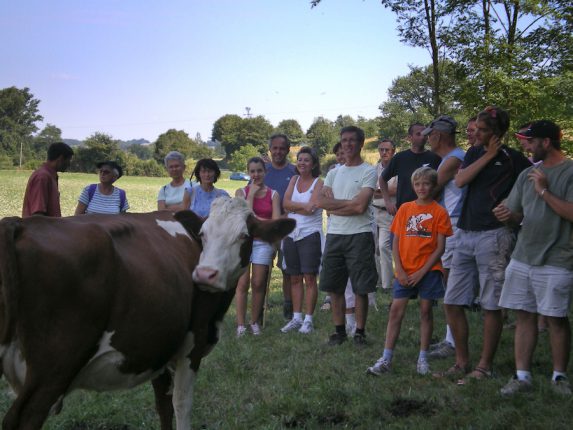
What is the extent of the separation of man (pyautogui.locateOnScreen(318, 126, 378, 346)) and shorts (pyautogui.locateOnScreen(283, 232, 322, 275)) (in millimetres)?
602

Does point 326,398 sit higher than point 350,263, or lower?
lower

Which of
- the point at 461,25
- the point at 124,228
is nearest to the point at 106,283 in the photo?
the point at 124,228

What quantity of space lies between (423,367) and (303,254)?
7.87 feet

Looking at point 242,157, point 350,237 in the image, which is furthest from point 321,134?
point 350,237

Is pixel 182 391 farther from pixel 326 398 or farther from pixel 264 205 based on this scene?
pixel 264 205

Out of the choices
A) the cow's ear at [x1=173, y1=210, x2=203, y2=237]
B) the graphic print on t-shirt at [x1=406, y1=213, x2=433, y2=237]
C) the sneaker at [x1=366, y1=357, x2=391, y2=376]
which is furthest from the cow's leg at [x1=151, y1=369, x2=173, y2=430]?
the graphic print on t-shirt at [x1=406, y1=213, x2=433, y2=237]

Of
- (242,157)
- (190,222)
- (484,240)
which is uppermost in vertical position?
(190,222)

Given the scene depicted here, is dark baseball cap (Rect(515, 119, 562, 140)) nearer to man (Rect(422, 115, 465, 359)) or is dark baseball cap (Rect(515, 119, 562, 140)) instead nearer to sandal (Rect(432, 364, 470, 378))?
man (Rect(422, 115, 465, 359))

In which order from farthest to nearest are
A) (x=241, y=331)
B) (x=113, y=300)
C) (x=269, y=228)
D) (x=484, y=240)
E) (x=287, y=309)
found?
(x=287, y=309)
(x=241, y=331)
(x=484, y=240)
(x=269, y=228)
(x=113, y=300)

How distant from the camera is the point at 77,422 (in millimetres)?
4465

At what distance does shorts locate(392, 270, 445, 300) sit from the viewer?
217 inches

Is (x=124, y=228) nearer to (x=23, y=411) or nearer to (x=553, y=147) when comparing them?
(x=23, y=411)

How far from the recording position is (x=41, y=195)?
6570 mm

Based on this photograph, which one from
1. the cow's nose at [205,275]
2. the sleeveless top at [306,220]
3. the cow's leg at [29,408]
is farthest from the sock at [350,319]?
the cow's leg at [29,408]
